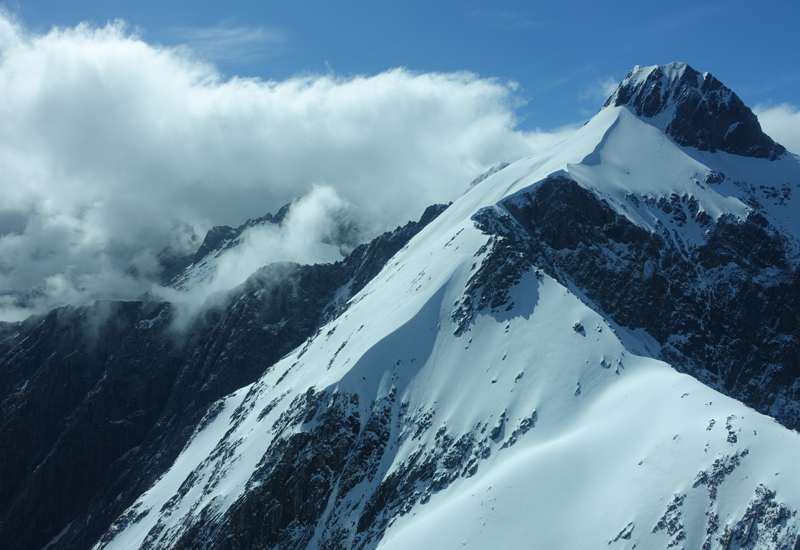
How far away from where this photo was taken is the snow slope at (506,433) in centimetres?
5659

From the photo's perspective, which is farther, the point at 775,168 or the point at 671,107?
the point at 671,107

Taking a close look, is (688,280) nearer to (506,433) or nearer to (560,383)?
(560,383)

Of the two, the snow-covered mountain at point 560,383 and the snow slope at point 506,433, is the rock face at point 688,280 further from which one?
the snow slope at point 506,433

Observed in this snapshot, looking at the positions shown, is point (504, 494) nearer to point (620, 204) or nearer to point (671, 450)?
point (671, 450)

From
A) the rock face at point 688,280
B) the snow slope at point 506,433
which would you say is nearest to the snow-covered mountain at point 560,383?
the snow slope at point 506,433

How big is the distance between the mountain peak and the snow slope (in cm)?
3024

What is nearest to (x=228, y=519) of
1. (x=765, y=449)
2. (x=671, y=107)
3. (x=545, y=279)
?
(x=545, y=279)

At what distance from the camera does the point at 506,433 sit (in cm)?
7894

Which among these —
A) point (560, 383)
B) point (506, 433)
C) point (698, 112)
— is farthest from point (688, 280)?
point (506, 433)

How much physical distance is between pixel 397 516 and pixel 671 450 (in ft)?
127

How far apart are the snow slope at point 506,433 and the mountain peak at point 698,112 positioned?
30236 mm

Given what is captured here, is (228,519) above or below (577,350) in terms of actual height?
above

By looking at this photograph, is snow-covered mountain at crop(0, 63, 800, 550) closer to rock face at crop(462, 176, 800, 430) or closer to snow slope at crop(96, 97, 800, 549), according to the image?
snow slope at crop(96, 97, 800, 549)

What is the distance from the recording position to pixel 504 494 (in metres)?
67.6
